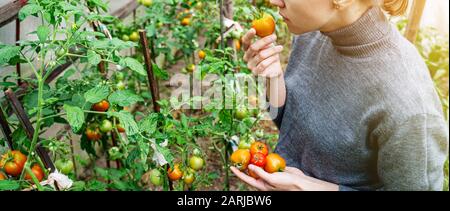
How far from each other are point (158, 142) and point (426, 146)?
63 centimetres

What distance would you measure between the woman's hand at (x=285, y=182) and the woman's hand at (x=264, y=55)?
0.26 m

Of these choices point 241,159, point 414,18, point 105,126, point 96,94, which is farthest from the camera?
point 414,18

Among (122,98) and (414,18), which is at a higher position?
(414,18)

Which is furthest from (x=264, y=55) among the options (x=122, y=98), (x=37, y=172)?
(x=37, y=172)

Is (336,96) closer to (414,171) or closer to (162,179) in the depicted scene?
(414,171)

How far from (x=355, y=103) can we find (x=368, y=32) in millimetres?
179

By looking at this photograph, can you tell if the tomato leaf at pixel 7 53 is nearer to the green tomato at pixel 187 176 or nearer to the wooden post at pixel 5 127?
the wooden post at pixel 5 127

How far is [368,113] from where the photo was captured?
969mm

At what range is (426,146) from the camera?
0.92 meters

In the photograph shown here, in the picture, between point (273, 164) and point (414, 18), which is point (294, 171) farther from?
point (414, 18)

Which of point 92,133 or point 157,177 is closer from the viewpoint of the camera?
point 157,177

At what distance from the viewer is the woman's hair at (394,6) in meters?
1.02
